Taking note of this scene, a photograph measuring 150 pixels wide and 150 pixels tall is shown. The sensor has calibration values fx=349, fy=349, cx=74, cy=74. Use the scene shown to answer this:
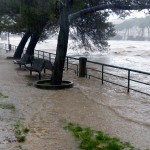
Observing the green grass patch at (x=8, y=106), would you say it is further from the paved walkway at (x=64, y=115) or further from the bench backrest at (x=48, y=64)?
the bench backrest at (x=48, y=64)

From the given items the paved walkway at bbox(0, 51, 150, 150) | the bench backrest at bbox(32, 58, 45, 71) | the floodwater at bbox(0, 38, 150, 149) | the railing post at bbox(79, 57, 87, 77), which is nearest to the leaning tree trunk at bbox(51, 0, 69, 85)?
the paved walkway at bbox(0, 51, 150, 150)

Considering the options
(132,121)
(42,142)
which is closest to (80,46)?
(132,121)

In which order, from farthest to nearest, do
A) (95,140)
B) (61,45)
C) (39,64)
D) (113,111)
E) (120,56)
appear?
1. (120,56)
2. (39,64)
3. (61,45)
4. (113,111)
5. (95,140)

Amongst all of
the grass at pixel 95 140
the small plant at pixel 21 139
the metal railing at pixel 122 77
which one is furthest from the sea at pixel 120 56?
the small plant at pixel 21 139

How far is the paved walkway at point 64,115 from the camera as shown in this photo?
6156 mm

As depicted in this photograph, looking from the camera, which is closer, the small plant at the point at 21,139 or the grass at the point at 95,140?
the grass at the point at 95,140

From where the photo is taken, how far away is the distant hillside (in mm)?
153738

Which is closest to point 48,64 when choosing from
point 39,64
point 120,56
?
point 39,64

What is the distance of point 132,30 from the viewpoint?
169625 mm

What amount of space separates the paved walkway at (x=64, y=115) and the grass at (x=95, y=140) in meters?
0.16

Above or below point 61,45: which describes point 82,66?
below

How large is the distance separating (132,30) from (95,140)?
16746cm

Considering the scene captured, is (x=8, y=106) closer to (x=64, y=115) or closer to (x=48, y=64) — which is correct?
(x=64, y=115)

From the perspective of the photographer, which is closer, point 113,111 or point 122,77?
point 113,111
